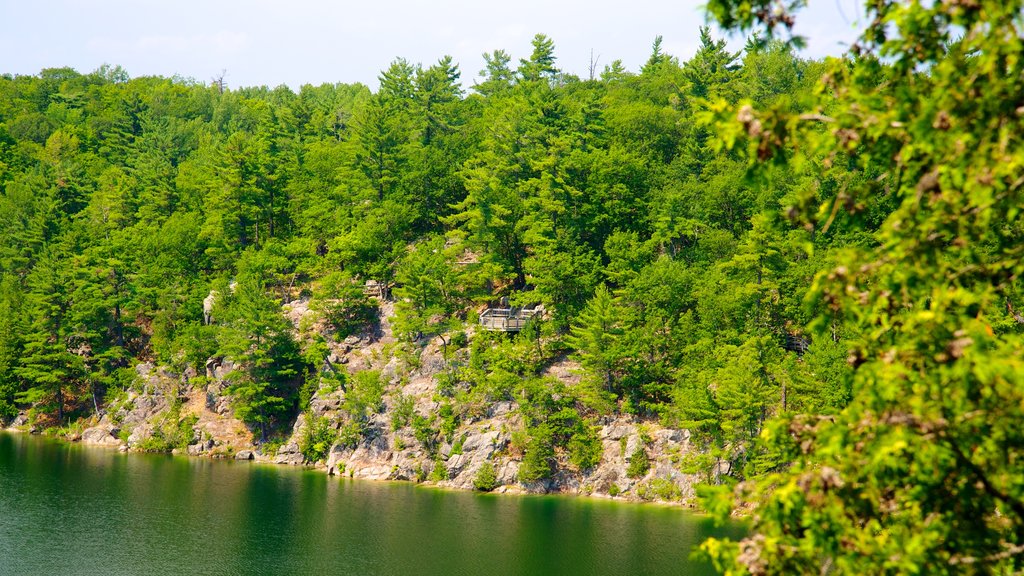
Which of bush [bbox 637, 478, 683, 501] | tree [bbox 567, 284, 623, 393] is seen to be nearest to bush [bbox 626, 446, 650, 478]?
bush [bbox 637, 478, 683, 501]

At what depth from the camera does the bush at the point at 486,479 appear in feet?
173

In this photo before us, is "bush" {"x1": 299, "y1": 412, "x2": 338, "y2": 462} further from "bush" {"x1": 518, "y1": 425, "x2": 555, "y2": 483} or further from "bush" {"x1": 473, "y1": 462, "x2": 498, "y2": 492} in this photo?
"bush" {"x1": 518, "y1": 425, "x2": 555, "y2": 483}

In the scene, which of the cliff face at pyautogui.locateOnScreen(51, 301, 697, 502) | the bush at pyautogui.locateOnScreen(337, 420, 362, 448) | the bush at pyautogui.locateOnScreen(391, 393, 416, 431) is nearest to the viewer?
the cliff face at pyautogui.locateOnScreen(51, 301, 697, 502)

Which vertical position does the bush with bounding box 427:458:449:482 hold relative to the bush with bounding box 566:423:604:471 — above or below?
below

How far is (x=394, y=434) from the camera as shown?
57844mm

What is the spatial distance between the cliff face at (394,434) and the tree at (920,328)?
40801 millimetres

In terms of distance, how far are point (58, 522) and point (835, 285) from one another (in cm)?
4186

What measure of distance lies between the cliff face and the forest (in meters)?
1.32

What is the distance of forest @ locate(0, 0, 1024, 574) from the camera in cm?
899

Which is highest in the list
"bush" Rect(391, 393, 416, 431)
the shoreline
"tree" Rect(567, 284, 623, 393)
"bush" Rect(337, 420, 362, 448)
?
"tree" Rect(567, 284, 623, 393)

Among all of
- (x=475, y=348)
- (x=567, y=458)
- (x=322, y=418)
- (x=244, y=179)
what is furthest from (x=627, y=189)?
(x=244, y=179)

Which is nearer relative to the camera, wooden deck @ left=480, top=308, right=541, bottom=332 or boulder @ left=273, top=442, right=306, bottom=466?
wooden deck @ left=480, top=308, right=541, bottom=332

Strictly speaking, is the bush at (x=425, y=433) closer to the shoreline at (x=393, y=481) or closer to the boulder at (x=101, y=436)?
the shoreline at (x=393, y=481)

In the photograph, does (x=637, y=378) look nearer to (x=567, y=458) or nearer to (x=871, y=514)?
(x=567, y=458)
